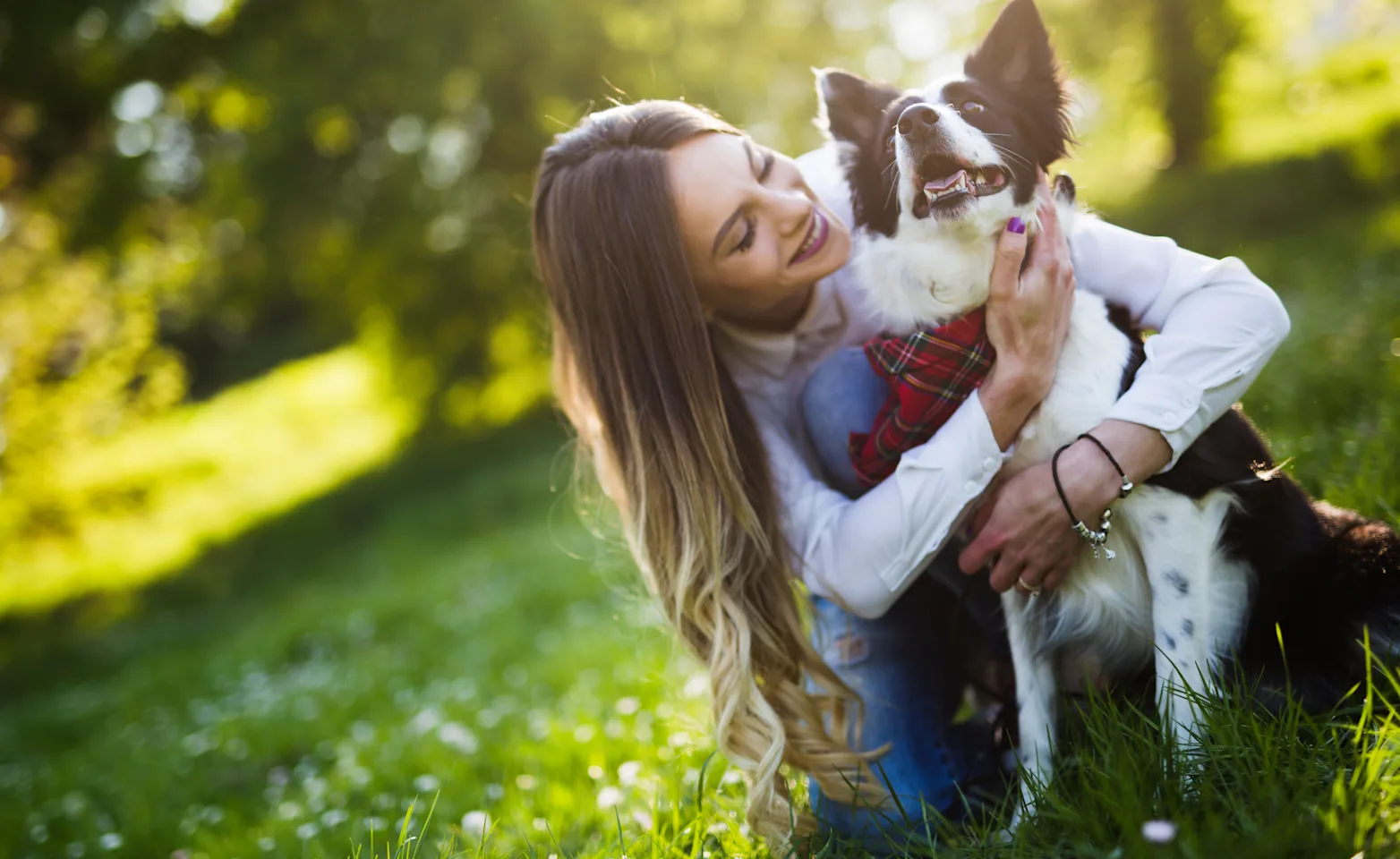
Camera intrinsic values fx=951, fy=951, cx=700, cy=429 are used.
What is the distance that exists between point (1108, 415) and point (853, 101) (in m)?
0.87

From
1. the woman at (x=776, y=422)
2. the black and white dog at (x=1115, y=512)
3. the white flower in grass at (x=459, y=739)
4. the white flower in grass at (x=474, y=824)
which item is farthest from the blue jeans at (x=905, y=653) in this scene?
the white flower in grass at (x=459, y=739)

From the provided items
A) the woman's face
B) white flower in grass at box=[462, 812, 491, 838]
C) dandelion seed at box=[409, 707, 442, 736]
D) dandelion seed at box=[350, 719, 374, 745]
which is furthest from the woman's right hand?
dandelion seed at box=[350, 719, 374, 745]

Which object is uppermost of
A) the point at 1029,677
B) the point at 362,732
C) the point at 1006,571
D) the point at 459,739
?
the point at 1006,571

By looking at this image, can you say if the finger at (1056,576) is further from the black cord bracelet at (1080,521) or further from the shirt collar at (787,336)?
the shirt collar at (787,336)

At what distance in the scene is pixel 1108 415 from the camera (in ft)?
6.21

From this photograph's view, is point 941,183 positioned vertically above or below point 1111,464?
above

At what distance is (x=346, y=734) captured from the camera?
4.35 metres

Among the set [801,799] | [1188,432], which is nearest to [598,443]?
[801,799]

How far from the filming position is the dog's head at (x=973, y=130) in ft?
6.27

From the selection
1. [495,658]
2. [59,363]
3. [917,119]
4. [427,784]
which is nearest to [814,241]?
[917,119]

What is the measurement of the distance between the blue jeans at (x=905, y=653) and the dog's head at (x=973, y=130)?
45 cm

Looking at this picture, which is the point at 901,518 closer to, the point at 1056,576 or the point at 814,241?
the point at 1056,576

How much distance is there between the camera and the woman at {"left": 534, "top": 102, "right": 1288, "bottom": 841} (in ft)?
6.32

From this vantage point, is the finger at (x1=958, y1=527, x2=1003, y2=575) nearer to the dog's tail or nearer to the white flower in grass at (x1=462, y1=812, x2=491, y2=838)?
the dog's tail
